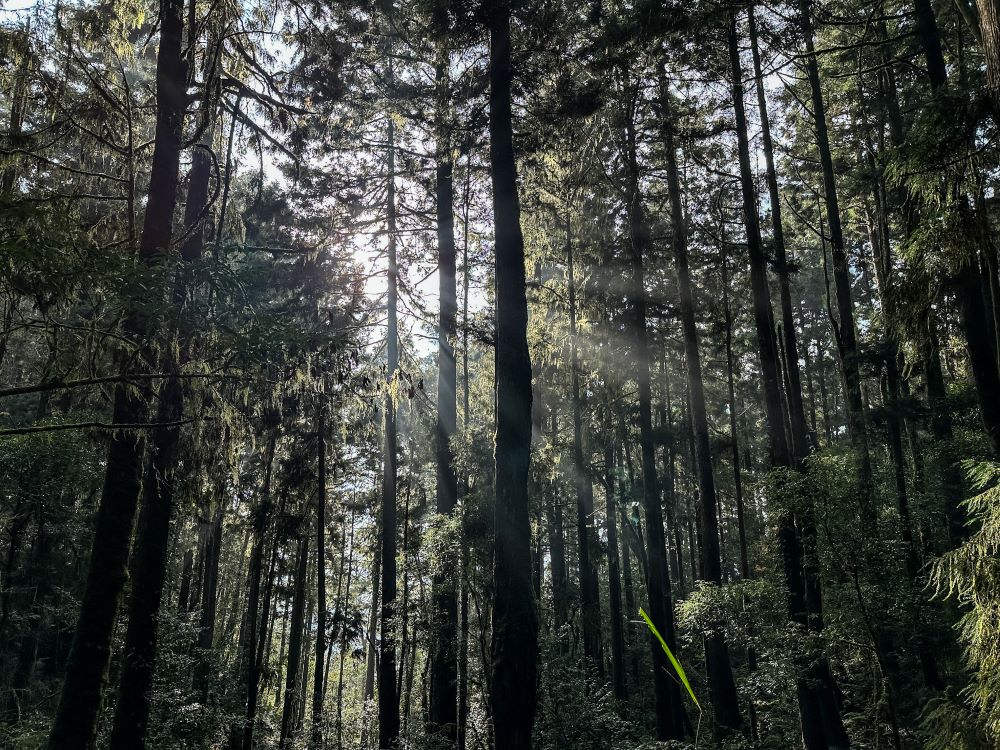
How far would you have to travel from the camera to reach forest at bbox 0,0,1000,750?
19.2ft

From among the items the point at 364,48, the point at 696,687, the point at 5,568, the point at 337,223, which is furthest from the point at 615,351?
the point at 5,568

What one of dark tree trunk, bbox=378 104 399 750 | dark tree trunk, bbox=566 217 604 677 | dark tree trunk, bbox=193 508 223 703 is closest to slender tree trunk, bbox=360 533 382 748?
dark tree trunk, bbox=378 104 399 750

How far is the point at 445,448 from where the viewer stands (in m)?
15.7

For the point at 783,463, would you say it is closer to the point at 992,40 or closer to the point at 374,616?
the point at 992,40

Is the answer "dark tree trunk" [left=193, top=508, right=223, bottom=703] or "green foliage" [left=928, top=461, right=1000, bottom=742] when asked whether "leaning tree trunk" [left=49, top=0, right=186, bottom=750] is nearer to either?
"green foliage" [left=928, top=461, right=1000, bottom=742]

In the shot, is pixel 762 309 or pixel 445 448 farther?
pixel 445 448

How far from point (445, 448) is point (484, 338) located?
10.0 feet

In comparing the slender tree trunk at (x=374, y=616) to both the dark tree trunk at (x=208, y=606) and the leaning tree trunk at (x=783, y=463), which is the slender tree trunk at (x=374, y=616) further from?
the leaning tree trunk at (x=783, y=463)

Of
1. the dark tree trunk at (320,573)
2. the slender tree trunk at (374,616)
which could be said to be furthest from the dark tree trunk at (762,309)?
the slender tree trunk at (374,616)

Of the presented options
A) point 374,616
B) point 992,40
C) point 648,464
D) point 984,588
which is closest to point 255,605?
point 648,464

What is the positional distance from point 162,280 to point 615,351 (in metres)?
13.9

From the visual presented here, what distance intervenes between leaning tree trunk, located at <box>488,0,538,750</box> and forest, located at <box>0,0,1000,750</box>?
44 mm

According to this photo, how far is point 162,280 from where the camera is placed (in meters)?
5.64

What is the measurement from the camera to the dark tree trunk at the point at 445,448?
481 inches
